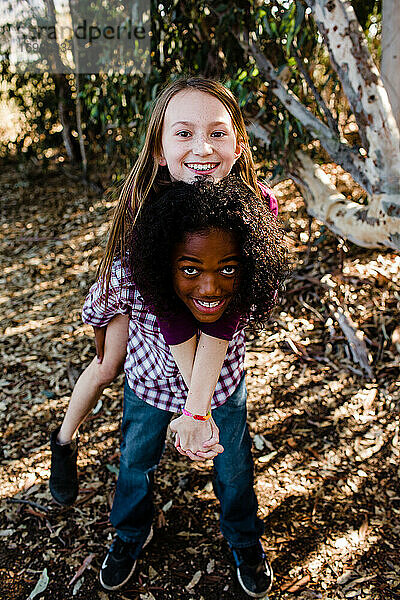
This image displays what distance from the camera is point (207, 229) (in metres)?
1.20

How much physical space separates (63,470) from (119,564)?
0.35 m

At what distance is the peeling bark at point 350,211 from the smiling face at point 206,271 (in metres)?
1.18

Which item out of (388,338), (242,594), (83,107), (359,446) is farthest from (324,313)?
(83,107)

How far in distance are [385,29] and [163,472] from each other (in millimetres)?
2191

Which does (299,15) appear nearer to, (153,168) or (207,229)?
(153,168)

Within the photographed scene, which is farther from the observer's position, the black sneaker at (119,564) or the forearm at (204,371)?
the black sneaker at (119,564)

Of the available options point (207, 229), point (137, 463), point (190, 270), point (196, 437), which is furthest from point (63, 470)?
point (207, 229)

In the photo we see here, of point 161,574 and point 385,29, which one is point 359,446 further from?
point 385,29

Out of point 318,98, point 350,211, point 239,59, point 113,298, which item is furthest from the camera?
point 239,59

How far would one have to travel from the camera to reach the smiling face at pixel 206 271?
1.21 meters

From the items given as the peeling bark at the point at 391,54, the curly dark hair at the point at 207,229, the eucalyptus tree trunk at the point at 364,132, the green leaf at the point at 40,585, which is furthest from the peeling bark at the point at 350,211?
the green leaf at the point at 40,585

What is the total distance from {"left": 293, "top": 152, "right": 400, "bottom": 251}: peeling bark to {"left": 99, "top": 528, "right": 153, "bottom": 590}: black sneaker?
148 cm

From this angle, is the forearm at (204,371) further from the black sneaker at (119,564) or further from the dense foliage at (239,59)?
the dense foliage at (239,59)

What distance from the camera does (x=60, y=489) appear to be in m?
1.90
